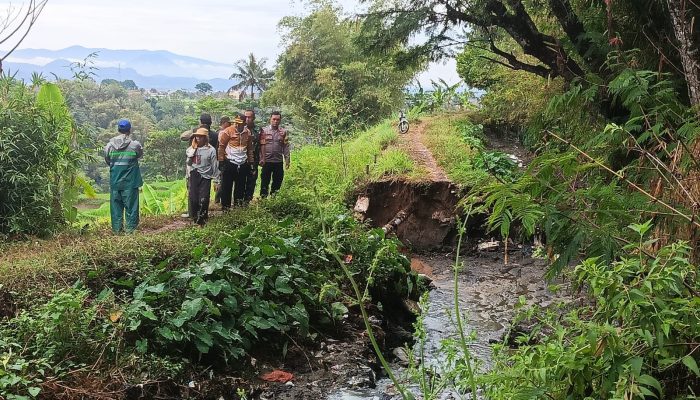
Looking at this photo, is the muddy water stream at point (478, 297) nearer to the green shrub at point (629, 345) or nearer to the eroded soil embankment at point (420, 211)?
the eroded soil embankment at point (420, 211)

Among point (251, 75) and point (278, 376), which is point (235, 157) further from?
point (251, 75)

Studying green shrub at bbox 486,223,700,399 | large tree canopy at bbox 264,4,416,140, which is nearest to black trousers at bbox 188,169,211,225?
green shrub at bbox 486,223,700,399

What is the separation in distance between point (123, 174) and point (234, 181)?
2.33 metres

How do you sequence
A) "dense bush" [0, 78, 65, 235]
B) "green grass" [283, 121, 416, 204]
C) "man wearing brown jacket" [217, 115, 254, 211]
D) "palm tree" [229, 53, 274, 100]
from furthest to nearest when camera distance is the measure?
"palm tree" [229, 53, 274, 100] → "green grass" [283, 121, 416, 204] → "man wearing brown jacket" [217, 115, 254, 211] → "dense bush" [0, 78, 65, 235]

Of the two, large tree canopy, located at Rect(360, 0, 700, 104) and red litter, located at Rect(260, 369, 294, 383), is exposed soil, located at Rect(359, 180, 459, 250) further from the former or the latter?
red litter, located at Rect(260, 369, 294, 383)

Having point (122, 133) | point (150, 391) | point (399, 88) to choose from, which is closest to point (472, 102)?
point (399, 88)

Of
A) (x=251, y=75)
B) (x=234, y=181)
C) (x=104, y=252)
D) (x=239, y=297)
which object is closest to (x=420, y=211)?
(x=234, y=181)

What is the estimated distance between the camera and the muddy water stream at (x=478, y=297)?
5652mm

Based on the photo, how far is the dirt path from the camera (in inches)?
460

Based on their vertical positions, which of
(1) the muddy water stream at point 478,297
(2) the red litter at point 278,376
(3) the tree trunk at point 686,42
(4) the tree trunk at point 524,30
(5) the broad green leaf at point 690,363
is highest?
(4) the tree trunk at point 524,30

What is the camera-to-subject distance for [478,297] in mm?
8539

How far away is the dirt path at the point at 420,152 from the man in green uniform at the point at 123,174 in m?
5.70

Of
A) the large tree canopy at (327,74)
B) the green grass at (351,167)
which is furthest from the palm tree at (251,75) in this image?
the green grass at (351,167)

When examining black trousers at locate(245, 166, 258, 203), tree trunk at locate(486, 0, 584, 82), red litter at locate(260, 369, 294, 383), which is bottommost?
red litter at locate(260, 369, 294, 383)
